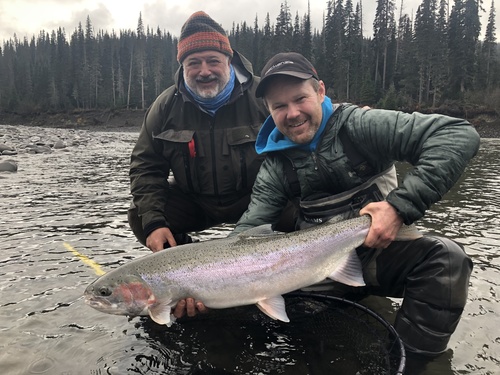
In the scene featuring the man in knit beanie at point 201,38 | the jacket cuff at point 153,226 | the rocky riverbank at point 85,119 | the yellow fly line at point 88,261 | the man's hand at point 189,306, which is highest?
the man in knit beanie at point 201,38

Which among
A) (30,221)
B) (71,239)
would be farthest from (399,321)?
(30,221)

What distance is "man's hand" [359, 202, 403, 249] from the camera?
284 centimetres

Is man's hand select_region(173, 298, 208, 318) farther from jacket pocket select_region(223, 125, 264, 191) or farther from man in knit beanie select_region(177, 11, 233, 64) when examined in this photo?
man in knit beanie select_region(177, 11, 233, 64)

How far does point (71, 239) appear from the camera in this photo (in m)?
6.22

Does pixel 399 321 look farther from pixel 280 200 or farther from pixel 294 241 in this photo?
pixel 280 200

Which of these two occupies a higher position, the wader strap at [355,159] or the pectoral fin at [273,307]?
the wader strap at [355,159]

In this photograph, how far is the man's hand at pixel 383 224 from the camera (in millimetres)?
2836

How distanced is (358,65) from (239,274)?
61.5 metres

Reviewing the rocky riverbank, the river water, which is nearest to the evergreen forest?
the rocky riverbank

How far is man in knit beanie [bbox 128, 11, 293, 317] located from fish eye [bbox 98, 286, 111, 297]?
1554 mm

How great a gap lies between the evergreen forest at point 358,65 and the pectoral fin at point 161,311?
4423 centimetres

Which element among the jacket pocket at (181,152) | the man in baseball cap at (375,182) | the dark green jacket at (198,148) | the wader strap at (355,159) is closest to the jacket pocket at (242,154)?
the dark green jacket at (198,148)

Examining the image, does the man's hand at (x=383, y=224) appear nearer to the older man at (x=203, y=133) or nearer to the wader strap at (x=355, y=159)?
the wader strap at (x=355, y=159)

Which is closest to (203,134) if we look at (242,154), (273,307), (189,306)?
(242,154)
